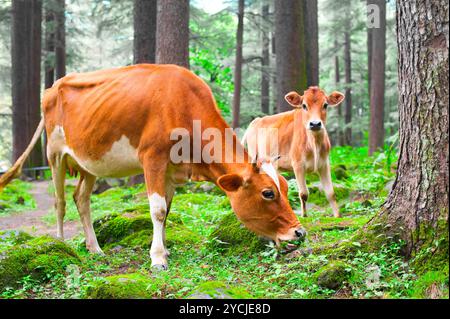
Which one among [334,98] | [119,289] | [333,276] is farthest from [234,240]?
[334,98]

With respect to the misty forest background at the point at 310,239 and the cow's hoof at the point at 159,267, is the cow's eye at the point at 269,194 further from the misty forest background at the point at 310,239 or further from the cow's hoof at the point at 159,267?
the cow's hoof at the point at 159,267

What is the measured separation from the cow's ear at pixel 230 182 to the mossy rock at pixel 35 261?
6.49 feet

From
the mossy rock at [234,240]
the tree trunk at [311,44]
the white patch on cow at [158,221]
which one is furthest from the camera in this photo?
the tree trunk at [311,44]

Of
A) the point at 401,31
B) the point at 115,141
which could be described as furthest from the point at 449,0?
the point at 115,141

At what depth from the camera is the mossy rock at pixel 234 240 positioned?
6.45 m

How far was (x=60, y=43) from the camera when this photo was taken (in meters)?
25.3

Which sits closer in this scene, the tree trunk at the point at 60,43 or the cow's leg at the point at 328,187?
the cow's leg at the point at 328,187

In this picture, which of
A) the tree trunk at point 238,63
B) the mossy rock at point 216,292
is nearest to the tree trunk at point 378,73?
the tree trunk at point 238,63

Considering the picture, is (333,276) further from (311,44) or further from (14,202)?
(311,44)

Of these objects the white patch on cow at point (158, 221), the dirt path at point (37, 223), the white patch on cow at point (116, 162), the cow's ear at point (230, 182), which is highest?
the white patch on cow at point (116, 162)

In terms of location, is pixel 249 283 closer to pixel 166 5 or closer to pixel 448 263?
pixel 448 263

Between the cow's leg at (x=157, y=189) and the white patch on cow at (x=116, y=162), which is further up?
the white patch on cow at (x=116, y=162)

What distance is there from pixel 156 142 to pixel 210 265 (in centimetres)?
159

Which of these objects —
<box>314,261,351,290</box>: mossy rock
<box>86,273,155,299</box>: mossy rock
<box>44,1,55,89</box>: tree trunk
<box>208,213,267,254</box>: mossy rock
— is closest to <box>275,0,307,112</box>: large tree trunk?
<box>208,213,267,254</box>: mossy rock
